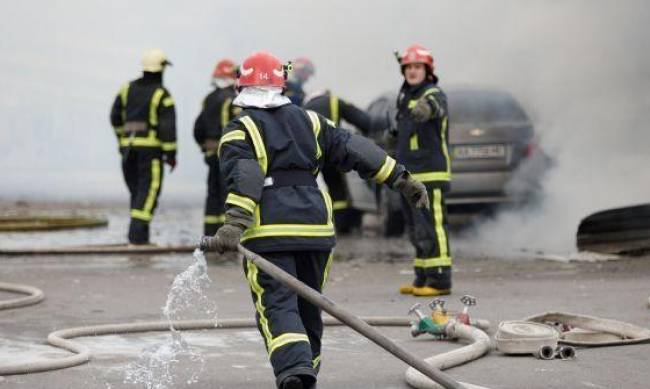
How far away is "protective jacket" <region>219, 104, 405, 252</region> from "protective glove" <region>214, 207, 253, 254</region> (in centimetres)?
3

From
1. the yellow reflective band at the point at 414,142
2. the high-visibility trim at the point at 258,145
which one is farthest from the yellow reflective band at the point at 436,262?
the high-visibility trim at the point at 258,145

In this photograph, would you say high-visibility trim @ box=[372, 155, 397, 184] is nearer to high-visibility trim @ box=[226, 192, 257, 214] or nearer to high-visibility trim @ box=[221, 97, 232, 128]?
high-visibility trim @ box=[226, 192, 257, 214]

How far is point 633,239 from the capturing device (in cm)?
1194

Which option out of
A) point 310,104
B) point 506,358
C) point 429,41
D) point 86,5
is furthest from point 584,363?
point 86,5

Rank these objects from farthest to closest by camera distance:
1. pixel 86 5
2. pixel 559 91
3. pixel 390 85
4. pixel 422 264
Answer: pixel 86 5
pixel 390 85
pixel 559 91
pixel 422 264

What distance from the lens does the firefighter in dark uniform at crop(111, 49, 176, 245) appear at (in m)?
13.5

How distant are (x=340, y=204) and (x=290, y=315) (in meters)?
8.75

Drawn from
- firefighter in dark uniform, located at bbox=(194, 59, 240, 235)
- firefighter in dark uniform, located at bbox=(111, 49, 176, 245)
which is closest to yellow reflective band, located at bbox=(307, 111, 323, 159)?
firefighter in dark uniform, located at bbox=(111, 49, 176, 245)

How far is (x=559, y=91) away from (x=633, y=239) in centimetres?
397

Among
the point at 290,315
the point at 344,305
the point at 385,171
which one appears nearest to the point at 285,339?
the point at 290,315

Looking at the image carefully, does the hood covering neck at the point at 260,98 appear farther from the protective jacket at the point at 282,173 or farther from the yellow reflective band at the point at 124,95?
the yellow reflective band at the point at 124,95

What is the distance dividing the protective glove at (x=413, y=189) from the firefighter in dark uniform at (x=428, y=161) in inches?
132

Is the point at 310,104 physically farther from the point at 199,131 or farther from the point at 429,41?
the point at 429,41

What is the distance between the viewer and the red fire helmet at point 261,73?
6188 mm
